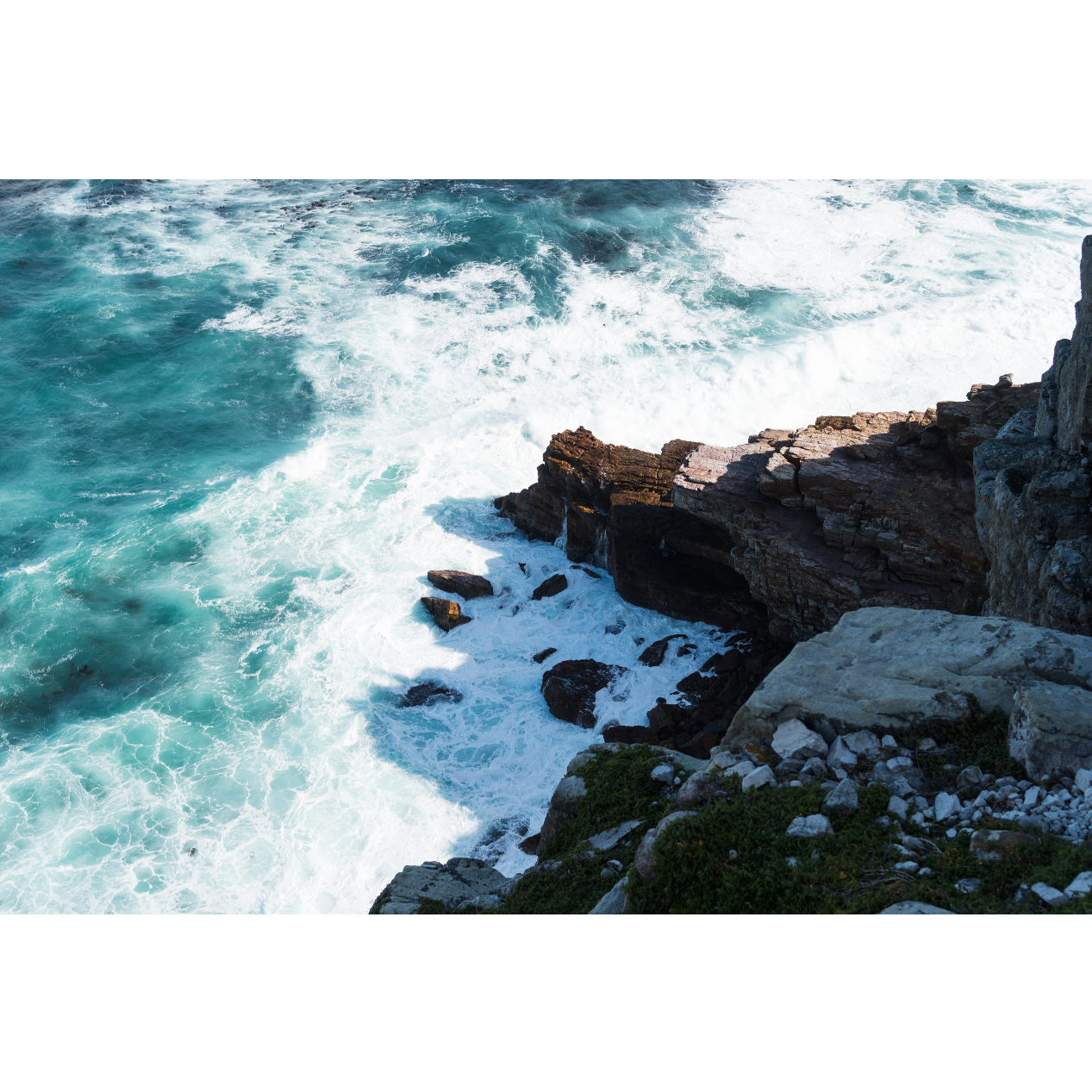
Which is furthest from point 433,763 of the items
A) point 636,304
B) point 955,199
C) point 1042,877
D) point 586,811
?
point 955,199

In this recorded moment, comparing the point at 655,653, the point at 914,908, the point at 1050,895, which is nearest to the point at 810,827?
the point at 914,908

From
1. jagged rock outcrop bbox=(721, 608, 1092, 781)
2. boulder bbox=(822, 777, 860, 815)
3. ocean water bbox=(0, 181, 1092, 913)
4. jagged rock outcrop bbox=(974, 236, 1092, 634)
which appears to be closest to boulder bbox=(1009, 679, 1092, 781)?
jagged rock outcrop bbox=(721, 608, 1092, 781)

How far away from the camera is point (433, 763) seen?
1720 centimetres

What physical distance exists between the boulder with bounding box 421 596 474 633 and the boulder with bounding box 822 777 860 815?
14376 millimetres

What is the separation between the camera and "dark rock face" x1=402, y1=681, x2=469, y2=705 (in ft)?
61.4

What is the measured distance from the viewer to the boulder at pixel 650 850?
7.20 meters

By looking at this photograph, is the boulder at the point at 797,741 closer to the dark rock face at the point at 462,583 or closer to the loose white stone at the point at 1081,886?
the loose white stone at the point at 1081,886

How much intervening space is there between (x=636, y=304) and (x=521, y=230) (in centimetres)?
773

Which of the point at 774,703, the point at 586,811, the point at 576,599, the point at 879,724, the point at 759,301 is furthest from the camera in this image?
the point at 759,301

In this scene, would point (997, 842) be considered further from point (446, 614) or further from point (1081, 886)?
point (446, 614)

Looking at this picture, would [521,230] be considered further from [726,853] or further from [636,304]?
[726,853]

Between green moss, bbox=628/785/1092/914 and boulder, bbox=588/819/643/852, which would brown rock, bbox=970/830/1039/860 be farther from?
boulder, bbox=588/819/643/852

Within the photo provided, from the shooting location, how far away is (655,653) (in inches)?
760

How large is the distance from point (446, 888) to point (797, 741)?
5.08 metres
